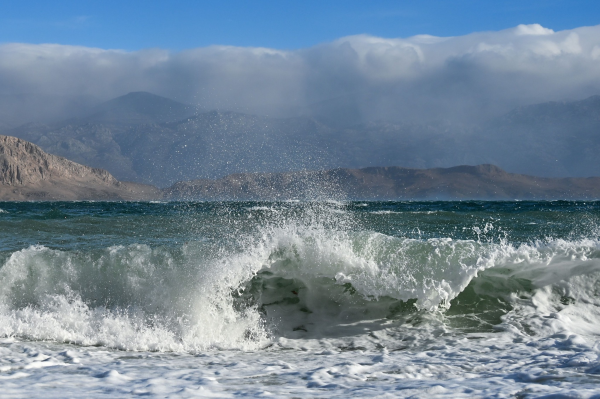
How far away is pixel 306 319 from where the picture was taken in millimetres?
8117

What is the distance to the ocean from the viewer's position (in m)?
4.95

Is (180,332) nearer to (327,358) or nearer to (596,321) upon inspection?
(327,358)

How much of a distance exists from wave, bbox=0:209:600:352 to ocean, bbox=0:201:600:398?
0.03 meters

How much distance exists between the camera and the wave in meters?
7.45

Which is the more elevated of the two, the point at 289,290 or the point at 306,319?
the point at 289,290

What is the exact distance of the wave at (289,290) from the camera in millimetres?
7445

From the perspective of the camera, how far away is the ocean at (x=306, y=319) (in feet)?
16.2

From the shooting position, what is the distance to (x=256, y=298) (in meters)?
8.48

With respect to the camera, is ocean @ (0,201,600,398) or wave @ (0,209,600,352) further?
wave @ (0,209,600,352)

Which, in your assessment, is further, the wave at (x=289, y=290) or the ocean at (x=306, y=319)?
the wave at (x=289, y=290)

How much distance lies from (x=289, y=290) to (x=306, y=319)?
2.83 ft

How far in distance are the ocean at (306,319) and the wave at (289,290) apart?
3cm

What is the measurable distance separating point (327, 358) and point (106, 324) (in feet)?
11.7

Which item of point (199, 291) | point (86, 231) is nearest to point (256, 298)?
point (199, 291)
